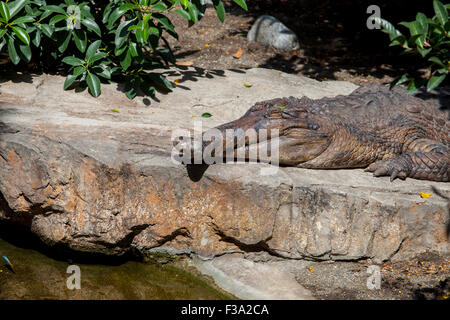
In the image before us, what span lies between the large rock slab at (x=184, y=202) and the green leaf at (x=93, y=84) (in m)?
0.84

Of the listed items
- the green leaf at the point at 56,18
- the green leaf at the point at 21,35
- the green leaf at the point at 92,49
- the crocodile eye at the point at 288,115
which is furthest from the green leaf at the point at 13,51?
the crocodile eye at the point at 288,115

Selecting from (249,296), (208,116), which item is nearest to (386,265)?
(249,296)

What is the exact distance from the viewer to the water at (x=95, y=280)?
3967mm

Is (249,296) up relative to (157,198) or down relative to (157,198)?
down

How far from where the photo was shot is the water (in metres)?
3.97

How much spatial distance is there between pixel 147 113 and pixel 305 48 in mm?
4153

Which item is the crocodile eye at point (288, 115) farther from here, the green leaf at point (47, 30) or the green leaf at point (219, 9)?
the green leaf at point (47, 30)

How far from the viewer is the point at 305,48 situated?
Answer: 842 centimetres

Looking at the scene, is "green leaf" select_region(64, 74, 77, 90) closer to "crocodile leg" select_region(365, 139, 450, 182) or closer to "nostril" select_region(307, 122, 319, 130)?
"nostril" select_region(307, 122, 319, 130)

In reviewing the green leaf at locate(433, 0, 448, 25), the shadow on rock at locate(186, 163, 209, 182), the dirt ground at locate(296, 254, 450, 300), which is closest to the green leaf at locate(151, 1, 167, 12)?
the shadow on rock at locate(186, 163, 209, 182)

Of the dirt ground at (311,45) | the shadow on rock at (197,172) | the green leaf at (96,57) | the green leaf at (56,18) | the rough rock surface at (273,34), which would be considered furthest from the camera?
the rough rock surface at (273,34)

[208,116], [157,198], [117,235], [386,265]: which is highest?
[208,116]

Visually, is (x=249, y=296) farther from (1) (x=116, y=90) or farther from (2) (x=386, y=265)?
(1) (x=116, y=90)

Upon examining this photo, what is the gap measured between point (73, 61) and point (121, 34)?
0.61 m
